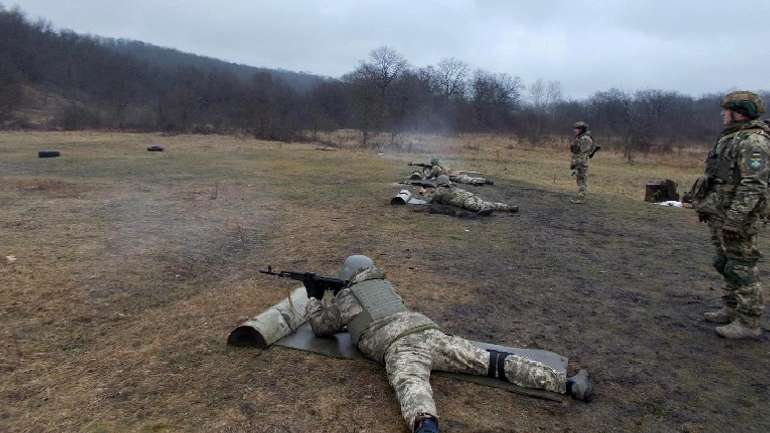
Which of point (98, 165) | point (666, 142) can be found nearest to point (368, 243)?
point (98, 165)

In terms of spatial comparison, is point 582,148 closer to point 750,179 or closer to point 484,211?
point 484,211

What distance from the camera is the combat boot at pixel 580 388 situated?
3.62 meters

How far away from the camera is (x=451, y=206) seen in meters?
10.8

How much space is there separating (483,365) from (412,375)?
0.65m

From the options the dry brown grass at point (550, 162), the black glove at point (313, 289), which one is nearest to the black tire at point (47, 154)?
the dry brown grass at point (550, 162)

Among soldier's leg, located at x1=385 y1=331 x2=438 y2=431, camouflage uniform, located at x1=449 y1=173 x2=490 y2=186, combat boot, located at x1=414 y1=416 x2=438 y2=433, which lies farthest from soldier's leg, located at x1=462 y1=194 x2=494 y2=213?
combat boot, located at x1=414 y1=416 x2=438 y2=433

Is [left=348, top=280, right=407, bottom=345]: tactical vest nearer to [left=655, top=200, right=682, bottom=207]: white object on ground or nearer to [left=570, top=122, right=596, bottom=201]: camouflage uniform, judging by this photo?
[left=570, top=122, right=596, bottom=201]: camouflage uniform

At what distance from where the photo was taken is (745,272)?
465 centimetres

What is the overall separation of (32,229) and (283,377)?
234 inches

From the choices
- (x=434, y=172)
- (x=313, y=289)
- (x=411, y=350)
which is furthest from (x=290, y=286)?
(x=434, y=172)

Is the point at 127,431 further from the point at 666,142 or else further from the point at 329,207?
the point at 666,142

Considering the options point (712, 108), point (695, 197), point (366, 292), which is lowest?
point (366, 292)

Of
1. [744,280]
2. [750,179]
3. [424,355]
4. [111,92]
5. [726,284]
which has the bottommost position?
[424,355]

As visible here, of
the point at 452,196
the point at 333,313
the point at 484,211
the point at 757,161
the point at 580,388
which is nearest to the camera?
the point at 580,388
